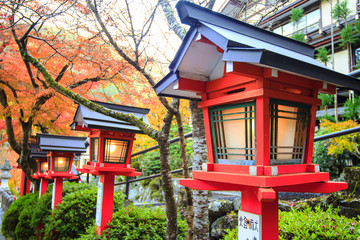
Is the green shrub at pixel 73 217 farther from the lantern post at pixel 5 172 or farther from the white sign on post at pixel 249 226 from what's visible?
the lantern post at pixel 5 172

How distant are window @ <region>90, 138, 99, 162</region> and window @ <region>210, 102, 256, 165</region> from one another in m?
3.29

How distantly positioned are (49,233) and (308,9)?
63.3ft

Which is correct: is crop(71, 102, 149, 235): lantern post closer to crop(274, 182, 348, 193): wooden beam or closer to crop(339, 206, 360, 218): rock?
crop(274, 182, 348, 193): wooden beam

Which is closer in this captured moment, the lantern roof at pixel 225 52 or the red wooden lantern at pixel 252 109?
the lantern roof at pixel 225 52

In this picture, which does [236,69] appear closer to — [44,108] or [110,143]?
[110,143]

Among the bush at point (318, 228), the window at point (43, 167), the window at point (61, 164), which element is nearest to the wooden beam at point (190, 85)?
the bush at point (318, 228)

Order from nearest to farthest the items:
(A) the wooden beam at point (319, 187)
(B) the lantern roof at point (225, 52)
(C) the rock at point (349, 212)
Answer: (B) the lantern roof at point (225, 52)
(A) the wooden beam at point (319, 187)
(C) the rock at point (349, 212)

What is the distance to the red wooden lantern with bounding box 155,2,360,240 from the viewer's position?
1.92 m

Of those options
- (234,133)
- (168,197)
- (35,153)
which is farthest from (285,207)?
(35,153)

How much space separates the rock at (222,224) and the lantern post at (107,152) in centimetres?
198

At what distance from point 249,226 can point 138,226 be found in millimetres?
2848

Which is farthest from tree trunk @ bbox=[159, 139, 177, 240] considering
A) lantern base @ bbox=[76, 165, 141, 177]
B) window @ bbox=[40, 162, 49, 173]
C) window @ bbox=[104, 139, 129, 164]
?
window @ bbox=[40, 162, 49, 173]

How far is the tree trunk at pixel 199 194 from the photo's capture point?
133 inches

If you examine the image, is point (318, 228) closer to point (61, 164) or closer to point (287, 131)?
point (287, 131)
